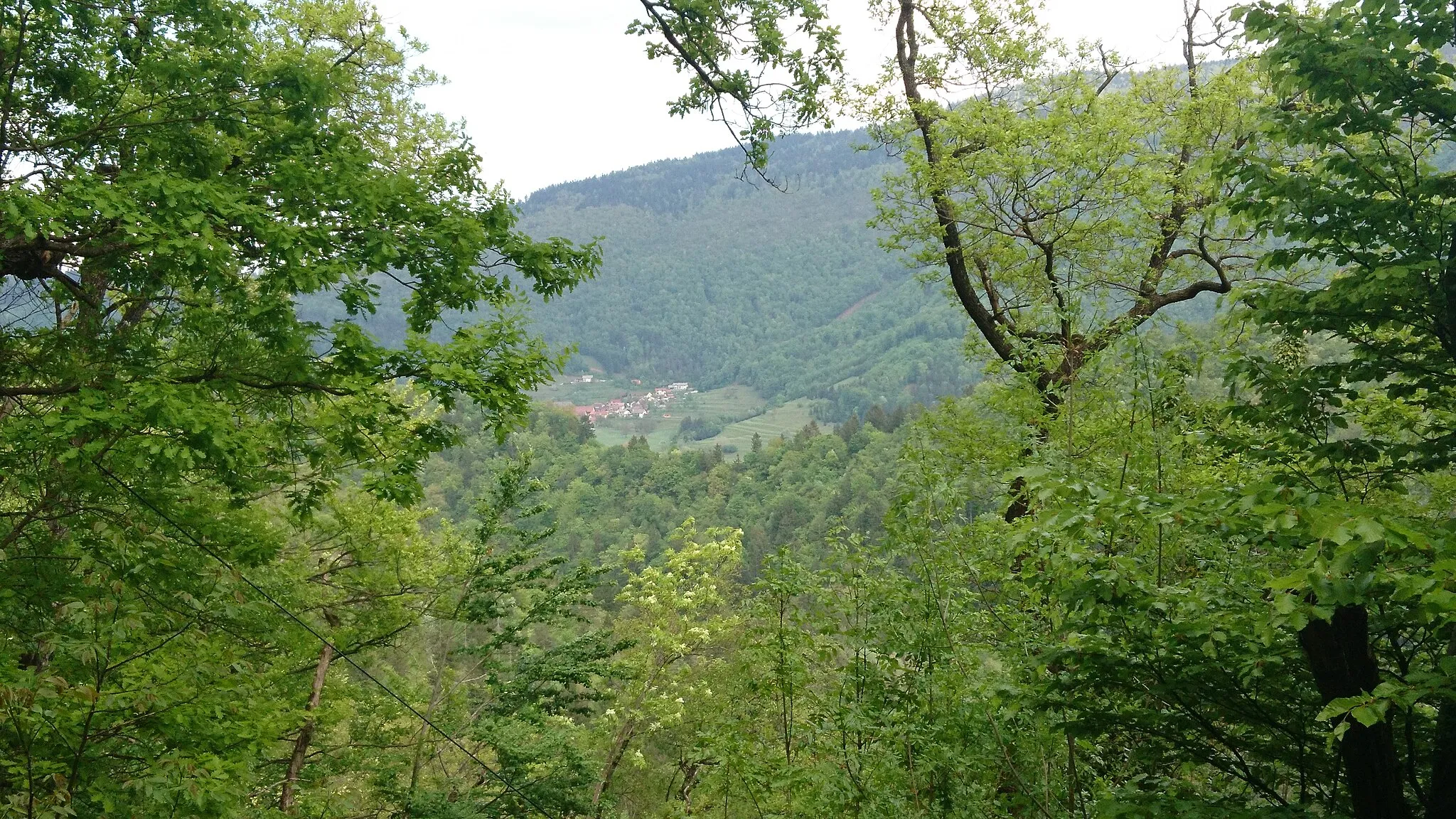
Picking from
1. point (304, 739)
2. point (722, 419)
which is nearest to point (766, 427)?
point (722, 419)

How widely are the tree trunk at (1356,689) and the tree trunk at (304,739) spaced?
40.8 ft

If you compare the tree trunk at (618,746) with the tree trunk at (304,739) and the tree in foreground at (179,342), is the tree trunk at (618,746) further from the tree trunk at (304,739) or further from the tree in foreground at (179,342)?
the tree in foreground at (179,342)

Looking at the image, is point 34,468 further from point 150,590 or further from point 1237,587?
point 1237,587

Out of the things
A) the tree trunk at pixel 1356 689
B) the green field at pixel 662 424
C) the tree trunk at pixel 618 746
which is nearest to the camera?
the tree trunk at pixel 1356 689

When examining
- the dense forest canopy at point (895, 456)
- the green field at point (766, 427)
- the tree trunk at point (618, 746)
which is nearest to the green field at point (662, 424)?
the green field at point (766, 427)

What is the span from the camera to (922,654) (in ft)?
17.2

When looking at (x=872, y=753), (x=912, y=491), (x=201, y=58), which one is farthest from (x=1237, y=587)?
(x=201, y=58)

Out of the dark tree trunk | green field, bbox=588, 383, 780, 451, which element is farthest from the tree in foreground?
green field, bbox=588, 383, 780, 451

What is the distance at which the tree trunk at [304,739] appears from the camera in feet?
40.6

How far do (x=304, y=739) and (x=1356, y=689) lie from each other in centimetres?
1369

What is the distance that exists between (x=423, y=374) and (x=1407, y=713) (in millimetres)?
5269

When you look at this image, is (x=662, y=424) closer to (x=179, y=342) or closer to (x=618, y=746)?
(x=618, y=746)

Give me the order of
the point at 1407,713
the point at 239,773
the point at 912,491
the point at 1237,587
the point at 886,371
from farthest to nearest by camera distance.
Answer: the point at 886,371 < the point at 239,773 < the point at 912,491 < the point at 1237,587 < the point at 1407,713

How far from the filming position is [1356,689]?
3.30 meters
